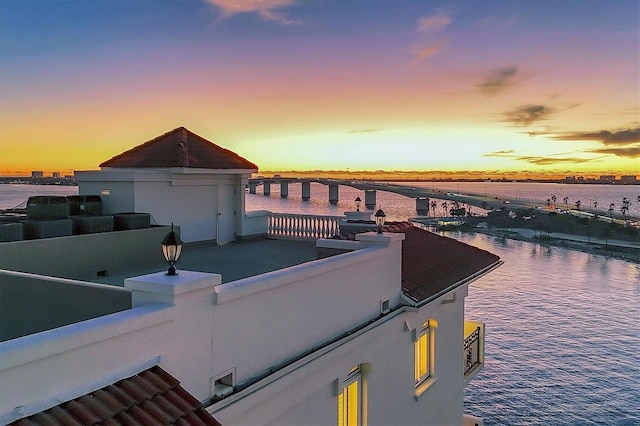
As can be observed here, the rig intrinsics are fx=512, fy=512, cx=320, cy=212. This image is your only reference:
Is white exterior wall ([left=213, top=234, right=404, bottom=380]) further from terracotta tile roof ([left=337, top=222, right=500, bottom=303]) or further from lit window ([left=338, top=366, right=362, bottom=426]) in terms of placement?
terracotta tile roof ([left=337, top=222, right=500, bottom=303])

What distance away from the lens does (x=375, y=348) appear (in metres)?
7.96

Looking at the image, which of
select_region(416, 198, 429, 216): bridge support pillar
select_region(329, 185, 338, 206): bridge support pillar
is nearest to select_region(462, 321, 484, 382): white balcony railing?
select_region(329, 185, 338, 206): bridge support pillar

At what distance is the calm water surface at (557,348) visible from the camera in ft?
74.7

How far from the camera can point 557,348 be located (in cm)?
2898

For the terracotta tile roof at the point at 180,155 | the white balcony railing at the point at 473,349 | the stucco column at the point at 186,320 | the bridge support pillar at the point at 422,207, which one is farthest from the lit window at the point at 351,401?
the bridge support pillar at the point at 422,207

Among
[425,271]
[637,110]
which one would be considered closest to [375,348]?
[425,271]

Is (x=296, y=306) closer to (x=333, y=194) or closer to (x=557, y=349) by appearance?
(x=557, y=349)

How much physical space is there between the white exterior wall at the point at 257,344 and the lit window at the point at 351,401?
7.5 inches

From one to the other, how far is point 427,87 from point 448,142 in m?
27.0

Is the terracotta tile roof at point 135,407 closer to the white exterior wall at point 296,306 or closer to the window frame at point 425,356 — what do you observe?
the white exterior wall at point 296,306

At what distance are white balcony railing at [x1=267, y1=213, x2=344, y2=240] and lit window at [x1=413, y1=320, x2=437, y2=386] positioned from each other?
447 centimetres

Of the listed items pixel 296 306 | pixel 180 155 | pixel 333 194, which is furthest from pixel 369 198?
A: pixel 296 306

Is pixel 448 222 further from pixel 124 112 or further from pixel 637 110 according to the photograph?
pixel 124 112

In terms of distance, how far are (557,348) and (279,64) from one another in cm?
2186
